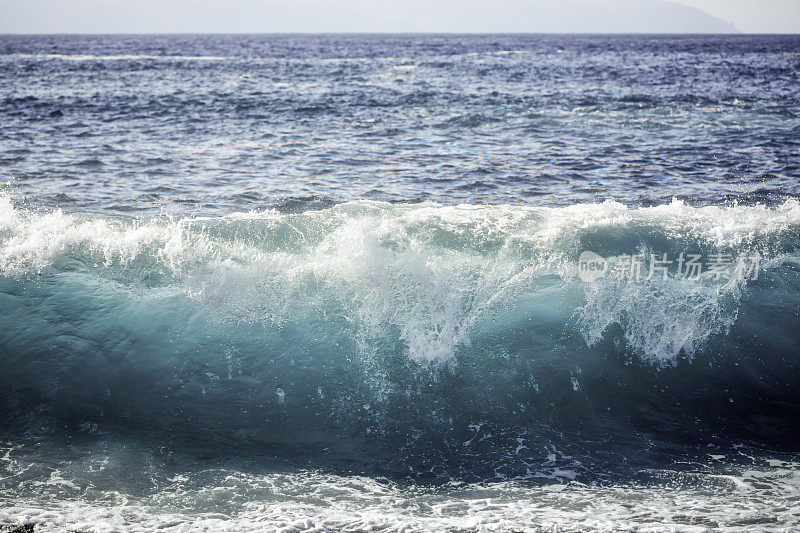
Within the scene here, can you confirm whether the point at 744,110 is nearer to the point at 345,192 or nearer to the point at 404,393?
the point at 345,192

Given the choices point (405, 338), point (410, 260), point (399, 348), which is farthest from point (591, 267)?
point (399, 348)

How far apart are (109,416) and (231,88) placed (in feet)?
89.0

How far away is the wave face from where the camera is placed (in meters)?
5.98

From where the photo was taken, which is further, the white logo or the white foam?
the white logo

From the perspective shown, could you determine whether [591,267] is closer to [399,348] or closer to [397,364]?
[399,348]

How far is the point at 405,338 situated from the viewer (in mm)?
7039

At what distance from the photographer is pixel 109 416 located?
244 inches

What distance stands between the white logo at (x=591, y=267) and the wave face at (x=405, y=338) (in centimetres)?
11

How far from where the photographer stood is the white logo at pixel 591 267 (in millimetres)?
7801

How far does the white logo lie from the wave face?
11 centimetres

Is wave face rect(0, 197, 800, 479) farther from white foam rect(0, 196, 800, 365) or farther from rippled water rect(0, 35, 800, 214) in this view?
rippled water rect(0, 35, 800, 214)

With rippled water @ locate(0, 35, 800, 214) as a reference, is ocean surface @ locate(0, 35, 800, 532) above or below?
below

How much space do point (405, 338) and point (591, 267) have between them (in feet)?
9.07

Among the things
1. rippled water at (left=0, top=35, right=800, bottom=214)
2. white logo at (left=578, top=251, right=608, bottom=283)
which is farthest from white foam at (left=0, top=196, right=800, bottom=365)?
rippled water at (left=0, top=35, right=800, bottom=214)
